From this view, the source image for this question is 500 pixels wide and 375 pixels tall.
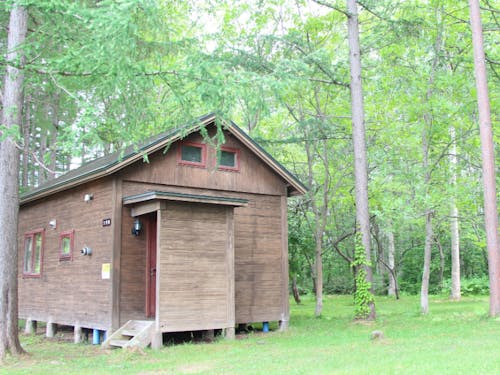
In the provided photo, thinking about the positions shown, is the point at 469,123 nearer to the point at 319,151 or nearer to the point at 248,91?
the point at 319,151

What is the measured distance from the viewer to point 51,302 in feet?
45.3

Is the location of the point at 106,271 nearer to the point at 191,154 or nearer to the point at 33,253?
the point at 191,154

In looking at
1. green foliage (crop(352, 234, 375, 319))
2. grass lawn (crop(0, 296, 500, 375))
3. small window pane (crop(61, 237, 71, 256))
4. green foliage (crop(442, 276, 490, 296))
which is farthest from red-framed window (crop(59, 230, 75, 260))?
green foliage (crop(442, 276, 490, 296))

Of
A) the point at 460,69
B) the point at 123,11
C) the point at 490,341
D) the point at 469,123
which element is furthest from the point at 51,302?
the point at 460,69

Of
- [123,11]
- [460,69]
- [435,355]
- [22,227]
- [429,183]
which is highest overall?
[460,69]

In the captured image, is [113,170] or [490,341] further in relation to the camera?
[113,170]

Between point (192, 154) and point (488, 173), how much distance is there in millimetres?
6742

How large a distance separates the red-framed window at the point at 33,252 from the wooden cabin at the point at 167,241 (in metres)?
0.06

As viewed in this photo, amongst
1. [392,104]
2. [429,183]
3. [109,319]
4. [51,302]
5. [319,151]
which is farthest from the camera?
[319,151]

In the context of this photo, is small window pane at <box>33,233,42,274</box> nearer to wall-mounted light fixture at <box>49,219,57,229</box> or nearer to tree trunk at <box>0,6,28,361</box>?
wall-mounted light fixture at <box>49,219,57,229</box>

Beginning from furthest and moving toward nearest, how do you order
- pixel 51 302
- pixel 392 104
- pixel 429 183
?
pixel 392 104, pixel 429 183, pixel 51 302

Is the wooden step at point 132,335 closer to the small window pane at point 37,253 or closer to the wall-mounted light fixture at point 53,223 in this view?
the wall-mounted light fixture at point 53,223

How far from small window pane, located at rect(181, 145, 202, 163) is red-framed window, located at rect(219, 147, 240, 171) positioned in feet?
1.98

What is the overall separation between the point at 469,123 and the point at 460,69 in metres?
2.50
